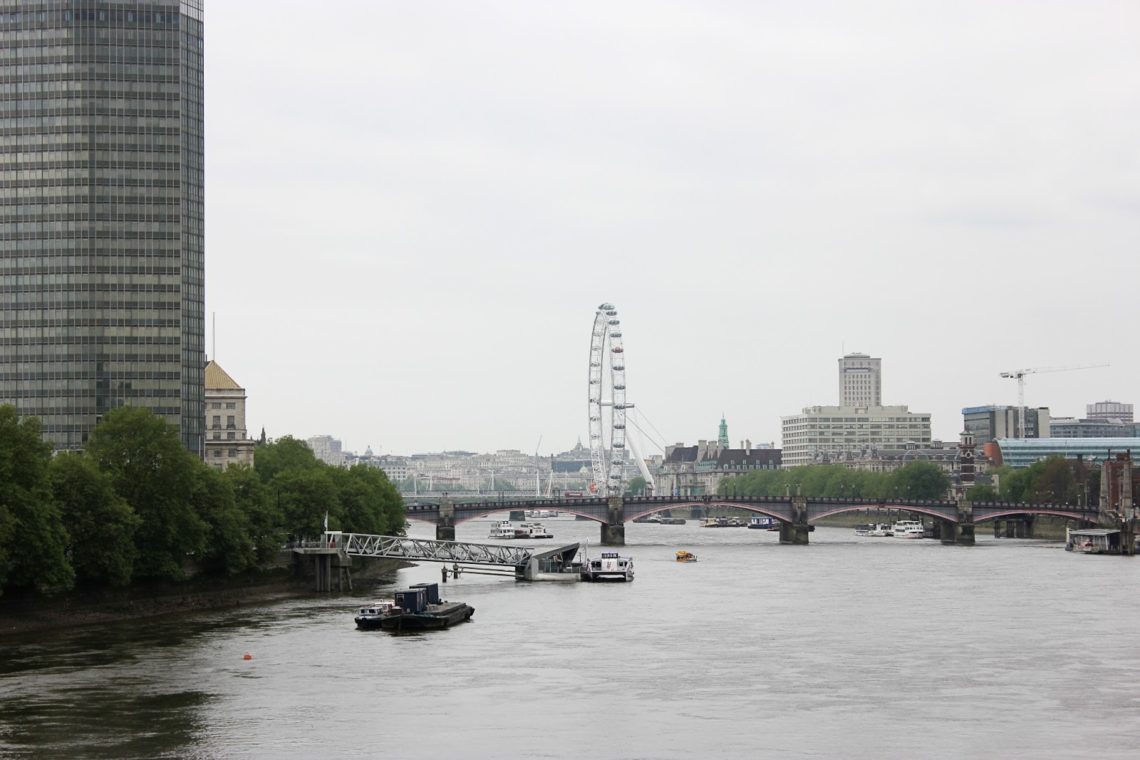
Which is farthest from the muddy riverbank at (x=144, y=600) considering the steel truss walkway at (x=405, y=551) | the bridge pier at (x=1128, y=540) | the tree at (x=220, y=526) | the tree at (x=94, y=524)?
→ the bridge pier at (x=1128, y=540)

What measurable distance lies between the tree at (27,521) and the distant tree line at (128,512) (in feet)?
0.22

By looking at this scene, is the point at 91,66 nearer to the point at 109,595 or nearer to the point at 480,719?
the point at 109,595

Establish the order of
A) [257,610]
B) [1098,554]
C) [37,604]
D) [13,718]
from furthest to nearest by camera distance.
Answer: [1098,554], [257,610], [37,604], [13,718]

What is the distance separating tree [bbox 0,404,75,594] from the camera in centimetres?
8831

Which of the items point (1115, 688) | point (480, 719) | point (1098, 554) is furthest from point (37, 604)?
point (1098, 554)

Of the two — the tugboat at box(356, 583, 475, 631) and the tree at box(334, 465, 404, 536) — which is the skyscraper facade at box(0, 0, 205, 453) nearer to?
the tree at box(334, 465, 404, 536)

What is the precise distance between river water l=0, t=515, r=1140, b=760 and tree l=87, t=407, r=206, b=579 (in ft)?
14.7

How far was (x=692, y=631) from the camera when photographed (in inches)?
3868

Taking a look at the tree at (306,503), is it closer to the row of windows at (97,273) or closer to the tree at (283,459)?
the tree at (283,459)

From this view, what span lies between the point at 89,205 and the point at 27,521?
8220 centimetres

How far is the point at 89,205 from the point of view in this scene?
166625mm

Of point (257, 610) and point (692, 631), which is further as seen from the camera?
point (257, 610)

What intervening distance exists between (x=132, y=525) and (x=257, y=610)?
12.3 m

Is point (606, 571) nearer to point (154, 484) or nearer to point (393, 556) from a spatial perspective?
point (393, 556)
